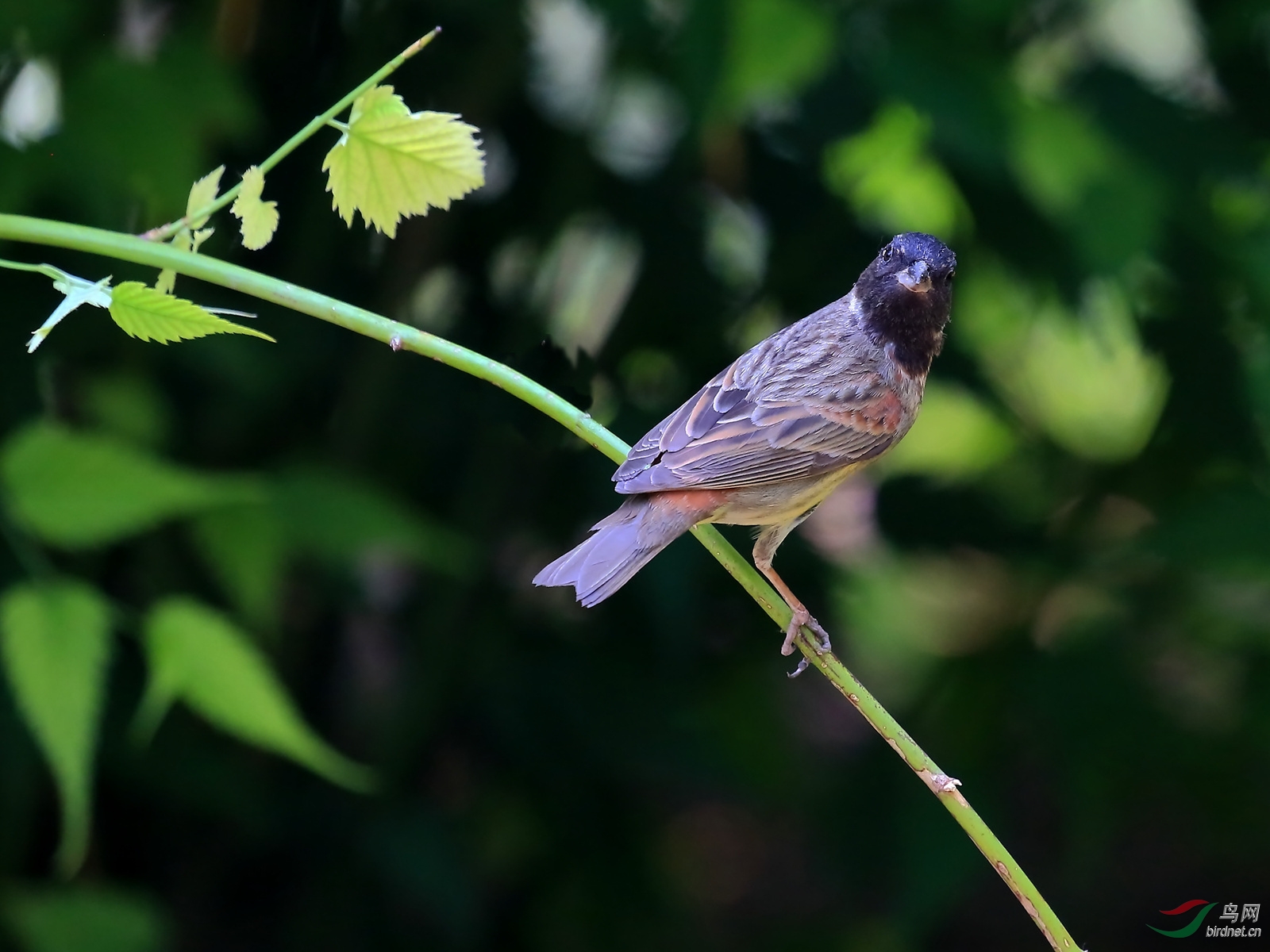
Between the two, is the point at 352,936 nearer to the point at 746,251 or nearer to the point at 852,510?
the point at 852,510

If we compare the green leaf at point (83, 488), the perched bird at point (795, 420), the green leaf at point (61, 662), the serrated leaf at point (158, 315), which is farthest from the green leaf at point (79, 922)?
the serrated leaf at point (158, 315)

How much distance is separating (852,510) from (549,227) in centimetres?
125

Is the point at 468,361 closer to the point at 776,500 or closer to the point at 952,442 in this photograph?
the point at 776,500

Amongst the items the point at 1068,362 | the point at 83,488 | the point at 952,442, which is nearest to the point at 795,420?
the point at 83,488

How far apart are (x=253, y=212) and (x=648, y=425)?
1.48 m

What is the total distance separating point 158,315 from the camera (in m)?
1.36

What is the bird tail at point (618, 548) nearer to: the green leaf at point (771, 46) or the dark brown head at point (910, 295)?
the dark brown head at point (910, 295)

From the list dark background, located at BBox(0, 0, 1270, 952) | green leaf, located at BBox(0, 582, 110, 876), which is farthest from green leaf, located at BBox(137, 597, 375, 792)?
dark background, located at BBox(0, 0, 1270, 952)

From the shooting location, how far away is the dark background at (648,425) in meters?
3.11

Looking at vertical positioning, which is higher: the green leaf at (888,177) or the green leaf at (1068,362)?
the green leaf at (888,177)

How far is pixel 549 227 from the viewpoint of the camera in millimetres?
3609

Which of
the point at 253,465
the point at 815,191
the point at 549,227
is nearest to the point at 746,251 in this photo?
the point at 815,191

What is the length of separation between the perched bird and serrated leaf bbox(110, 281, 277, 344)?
96 cm

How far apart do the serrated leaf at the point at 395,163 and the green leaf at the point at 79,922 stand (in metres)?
2.62
